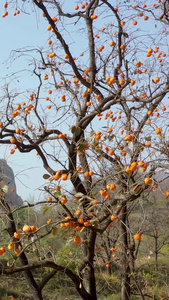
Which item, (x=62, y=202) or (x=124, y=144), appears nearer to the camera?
Result: (x=62, y=202)

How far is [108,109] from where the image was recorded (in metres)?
2.86

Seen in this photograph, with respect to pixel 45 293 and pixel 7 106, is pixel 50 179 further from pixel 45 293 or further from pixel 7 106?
pixel 45 293

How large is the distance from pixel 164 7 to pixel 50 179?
1.63 m

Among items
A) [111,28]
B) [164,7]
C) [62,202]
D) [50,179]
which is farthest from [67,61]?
[62,202]

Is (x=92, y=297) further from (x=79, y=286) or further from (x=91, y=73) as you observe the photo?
(x=91, y=73)

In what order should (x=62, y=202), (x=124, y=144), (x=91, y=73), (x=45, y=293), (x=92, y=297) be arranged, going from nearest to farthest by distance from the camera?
A: (x=62, y=202) < (x=124, y=144) < (x=92, y=297) < (x=91, y=73) < (x=45, y=293)

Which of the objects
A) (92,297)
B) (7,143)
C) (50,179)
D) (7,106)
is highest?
(7,106)

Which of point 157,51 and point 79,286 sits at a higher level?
point 157,51

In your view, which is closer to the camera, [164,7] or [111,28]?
[164,7]

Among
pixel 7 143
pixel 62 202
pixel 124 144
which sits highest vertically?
pixel 7 143

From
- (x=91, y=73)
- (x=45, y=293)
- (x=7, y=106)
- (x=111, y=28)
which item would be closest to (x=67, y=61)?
(x=91, y=73)

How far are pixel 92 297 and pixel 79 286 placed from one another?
25 cm

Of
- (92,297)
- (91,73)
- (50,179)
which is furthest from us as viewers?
(91,73)

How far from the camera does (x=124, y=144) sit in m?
2.52
